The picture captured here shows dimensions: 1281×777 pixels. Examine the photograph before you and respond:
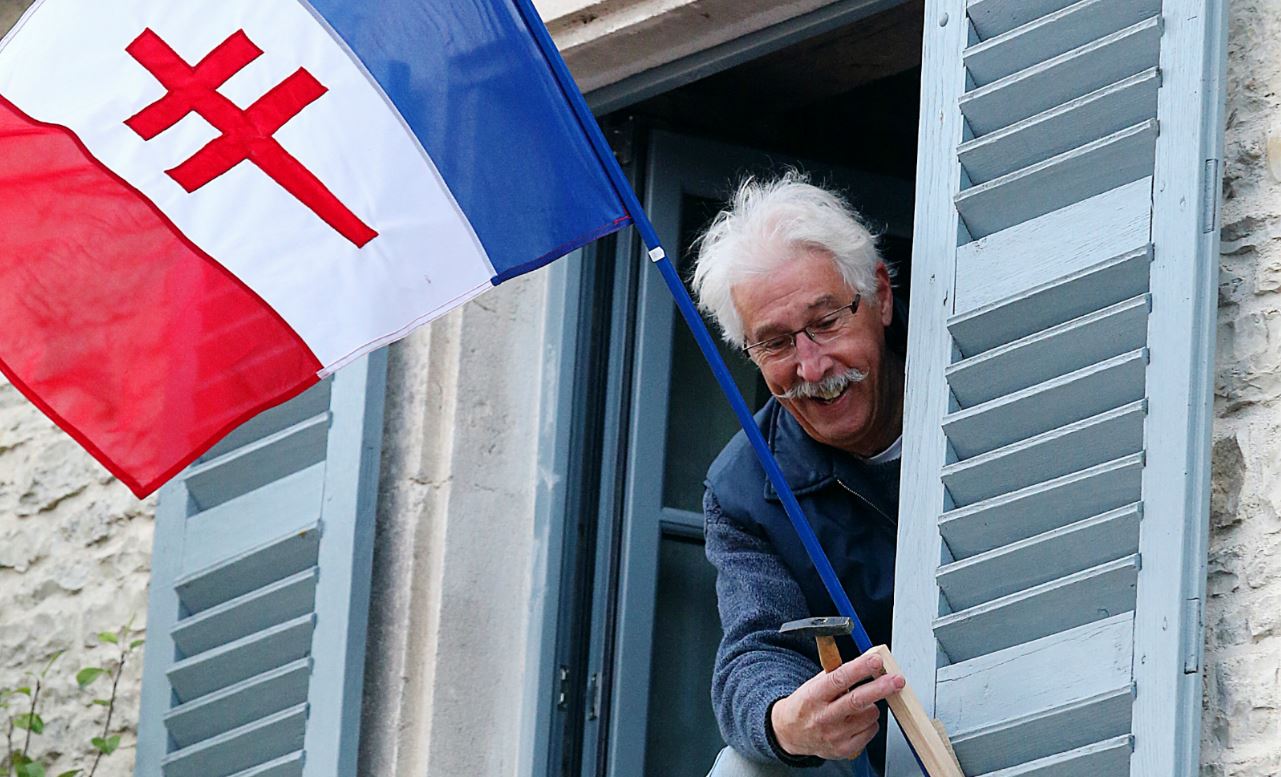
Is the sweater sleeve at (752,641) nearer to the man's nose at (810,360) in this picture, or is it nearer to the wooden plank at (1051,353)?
the man's nose at (810,360)

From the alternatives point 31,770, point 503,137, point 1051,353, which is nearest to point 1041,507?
point 1051,353

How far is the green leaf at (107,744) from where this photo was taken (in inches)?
160

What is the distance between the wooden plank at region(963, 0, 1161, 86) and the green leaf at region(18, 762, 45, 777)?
7.15ft

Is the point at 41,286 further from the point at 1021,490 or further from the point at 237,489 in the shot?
the point at 1021,490

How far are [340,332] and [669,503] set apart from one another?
1257 millimetres

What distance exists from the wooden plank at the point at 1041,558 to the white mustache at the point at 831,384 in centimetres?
49

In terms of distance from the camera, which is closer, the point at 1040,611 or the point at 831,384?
the point at 1040,611

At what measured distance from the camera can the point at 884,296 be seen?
334cm

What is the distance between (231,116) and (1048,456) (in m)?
1.10

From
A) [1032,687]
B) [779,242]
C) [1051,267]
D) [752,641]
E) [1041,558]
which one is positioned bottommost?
[1032,687]

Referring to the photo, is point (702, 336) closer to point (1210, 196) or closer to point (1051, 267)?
point (1051, 267)

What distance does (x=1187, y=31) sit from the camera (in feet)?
8.98

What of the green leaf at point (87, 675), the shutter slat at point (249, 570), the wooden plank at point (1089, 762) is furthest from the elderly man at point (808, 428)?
the green leaf at point (87, 675)

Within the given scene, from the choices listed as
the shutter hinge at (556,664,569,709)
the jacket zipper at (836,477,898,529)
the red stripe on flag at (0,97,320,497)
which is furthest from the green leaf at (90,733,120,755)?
the jacket zipper at (836,477,898,529)
